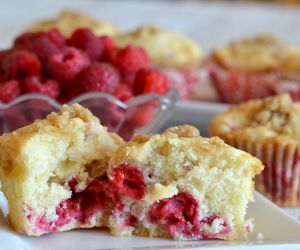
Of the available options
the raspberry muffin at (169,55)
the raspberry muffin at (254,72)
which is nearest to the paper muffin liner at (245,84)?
the raspberry muffin at (254,72)

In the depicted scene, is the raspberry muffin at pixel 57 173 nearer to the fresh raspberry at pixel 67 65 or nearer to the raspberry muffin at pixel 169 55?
the fresh raspberry at pixel 67 65

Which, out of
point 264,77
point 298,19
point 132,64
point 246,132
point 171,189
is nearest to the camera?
point 171,189

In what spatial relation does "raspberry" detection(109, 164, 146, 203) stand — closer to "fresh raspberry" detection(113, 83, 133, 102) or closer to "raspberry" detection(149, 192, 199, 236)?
"raspberry" detection(149, 192, 199, 236)

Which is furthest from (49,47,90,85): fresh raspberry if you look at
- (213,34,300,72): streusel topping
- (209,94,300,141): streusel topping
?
(213,34,300,72): streusel topping

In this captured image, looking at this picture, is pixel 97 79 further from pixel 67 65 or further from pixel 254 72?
pixel 254 72

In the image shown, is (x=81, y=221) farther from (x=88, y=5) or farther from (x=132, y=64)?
(x=88, y=5)

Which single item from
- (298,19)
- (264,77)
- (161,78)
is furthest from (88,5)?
(161,78)

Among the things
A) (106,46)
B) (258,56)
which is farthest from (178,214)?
(258,56)
